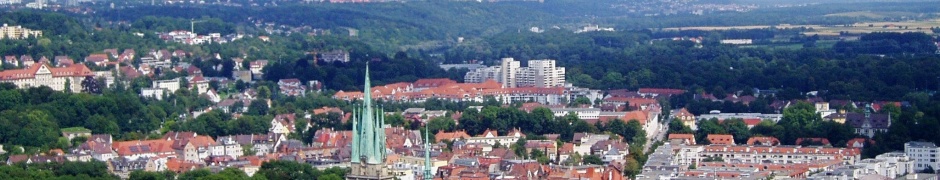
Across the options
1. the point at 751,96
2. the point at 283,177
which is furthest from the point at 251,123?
the point at 751,96

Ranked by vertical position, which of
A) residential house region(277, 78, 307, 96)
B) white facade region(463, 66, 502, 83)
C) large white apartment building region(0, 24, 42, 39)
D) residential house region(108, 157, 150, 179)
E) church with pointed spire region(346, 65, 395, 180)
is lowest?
white facade region(463, 66, 502, 83)

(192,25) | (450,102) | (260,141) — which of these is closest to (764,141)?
(260,141)

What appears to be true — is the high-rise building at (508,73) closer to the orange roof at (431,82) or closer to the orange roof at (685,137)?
the orange roof at (431,82)

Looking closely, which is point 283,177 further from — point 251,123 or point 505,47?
point 505,47

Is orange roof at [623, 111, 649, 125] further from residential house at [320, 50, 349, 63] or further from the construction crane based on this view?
the construction crane

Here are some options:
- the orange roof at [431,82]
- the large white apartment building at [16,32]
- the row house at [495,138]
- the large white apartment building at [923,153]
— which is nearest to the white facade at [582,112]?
the row house at [495,138]

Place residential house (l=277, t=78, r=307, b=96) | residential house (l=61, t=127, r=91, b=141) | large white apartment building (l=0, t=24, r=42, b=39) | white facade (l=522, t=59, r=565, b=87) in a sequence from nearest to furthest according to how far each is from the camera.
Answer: residential house (l=61, t=127, r=91, b=141), residential house (l=277, t=78, r=307, b=96), large white apartment building (l=0, t=24, r=42, b=39), white facade (l=522, t=59, r=565, b=87)

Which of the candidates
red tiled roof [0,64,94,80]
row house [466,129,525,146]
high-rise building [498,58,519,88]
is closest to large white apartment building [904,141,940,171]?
row house [466,129,525,146]
